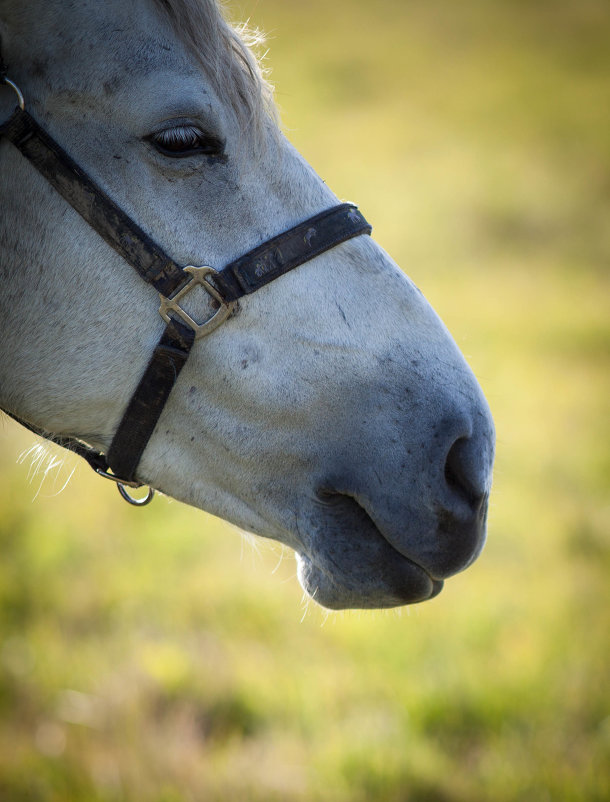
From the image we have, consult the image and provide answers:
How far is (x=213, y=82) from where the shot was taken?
1559 mm

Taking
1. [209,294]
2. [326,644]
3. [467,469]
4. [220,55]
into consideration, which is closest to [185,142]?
[220,55]

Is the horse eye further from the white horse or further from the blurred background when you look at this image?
the blurred background

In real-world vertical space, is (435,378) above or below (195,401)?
below

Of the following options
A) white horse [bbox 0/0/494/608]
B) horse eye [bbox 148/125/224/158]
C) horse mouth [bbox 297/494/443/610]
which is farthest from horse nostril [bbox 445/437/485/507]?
horse eye [bbox 148/125/224/158]

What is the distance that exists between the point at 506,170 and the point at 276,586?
9.91 metres

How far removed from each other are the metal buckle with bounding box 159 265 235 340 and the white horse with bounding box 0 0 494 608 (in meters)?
0.03

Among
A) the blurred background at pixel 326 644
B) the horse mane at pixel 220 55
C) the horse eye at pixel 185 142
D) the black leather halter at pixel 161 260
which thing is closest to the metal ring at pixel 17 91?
the black leather halter at pixel 161 260

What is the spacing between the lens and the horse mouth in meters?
1.57

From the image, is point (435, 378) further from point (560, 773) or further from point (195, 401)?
point (560, 773)

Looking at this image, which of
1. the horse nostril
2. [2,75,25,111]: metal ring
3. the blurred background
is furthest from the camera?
the blurred background

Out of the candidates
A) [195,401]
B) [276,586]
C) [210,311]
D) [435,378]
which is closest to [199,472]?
[195,401]

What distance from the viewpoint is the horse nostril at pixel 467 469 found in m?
1.54

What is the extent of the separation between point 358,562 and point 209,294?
722 mm

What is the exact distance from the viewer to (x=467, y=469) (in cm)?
154
